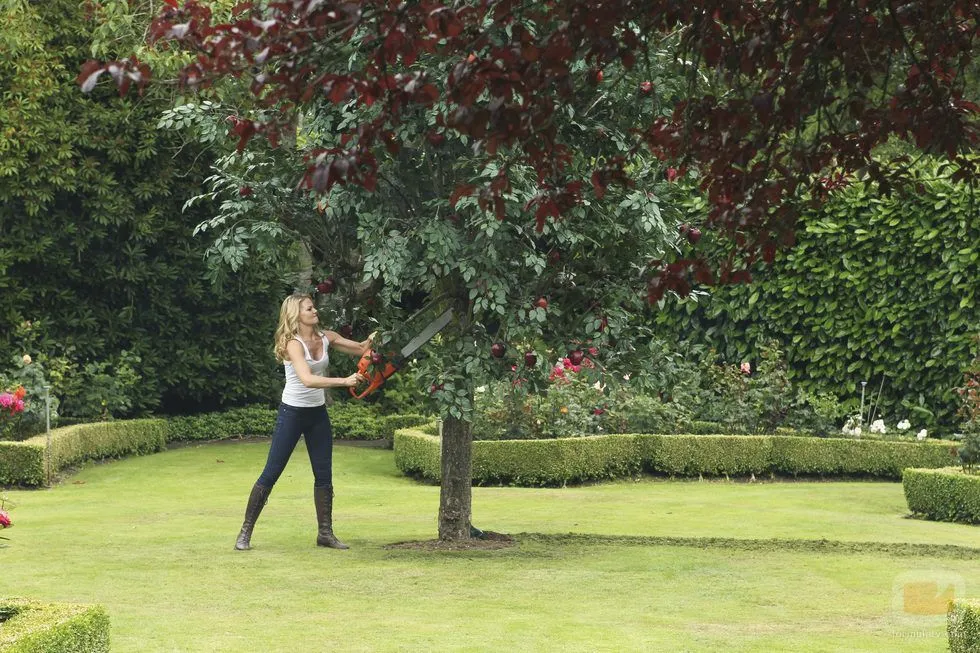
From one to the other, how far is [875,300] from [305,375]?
852cm

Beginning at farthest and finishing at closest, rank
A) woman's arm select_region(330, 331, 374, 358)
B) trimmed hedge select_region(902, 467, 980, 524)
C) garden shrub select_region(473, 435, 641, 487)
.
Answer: garden shrub select_region(473, 435, 641, 487) → trimmed hedge select_region(902, 467, 980, 524) → woman's arm select_region(330, 331, 374, 358)

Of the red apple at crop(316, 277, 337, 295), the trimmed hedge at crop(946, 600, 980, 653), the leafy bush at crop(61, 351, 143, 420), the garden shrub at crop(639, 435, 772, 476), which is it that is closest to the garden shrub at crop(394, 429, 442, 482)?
the garden shrub at crop(639, 435, 772, 476)

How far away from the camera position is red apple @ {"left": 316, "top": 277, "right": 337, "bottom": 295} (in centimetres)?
888

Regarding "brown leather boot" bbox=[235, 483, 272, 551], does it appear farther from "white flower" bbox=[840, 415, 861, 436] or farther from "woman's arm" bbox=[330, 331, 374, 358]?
"white flower" bbox=[840, 415, 861, 436]

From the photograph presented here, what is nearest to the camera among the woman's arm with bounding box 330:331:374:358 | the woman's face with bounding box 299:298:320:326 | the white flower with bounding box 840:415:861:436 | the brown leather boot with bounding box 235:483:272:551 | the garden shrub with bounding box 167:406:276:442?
the woman's face with bounding box 299:298:320:326

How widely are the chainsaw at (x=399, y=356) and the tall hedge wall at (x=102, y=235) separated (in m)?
7.54

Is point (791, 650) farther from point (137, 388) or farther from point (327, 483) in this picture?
point (137, 388)

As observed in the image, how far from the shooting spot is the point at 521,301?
8.12m

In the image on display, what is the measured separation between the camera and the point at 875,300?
1487 cm

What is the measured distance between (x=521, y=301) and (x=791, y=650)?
307cm

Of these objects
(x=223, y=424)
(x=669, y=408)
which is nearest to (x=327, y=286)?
(x=669, y=408)

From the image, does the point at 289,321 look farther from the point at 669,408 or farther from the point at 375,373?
the point at 669,408

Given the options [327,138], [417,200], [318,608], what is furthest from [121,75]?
[417,200]

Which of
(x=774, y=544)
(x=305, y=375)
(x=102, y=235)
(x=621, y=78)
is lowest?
(x=774, y=544)
